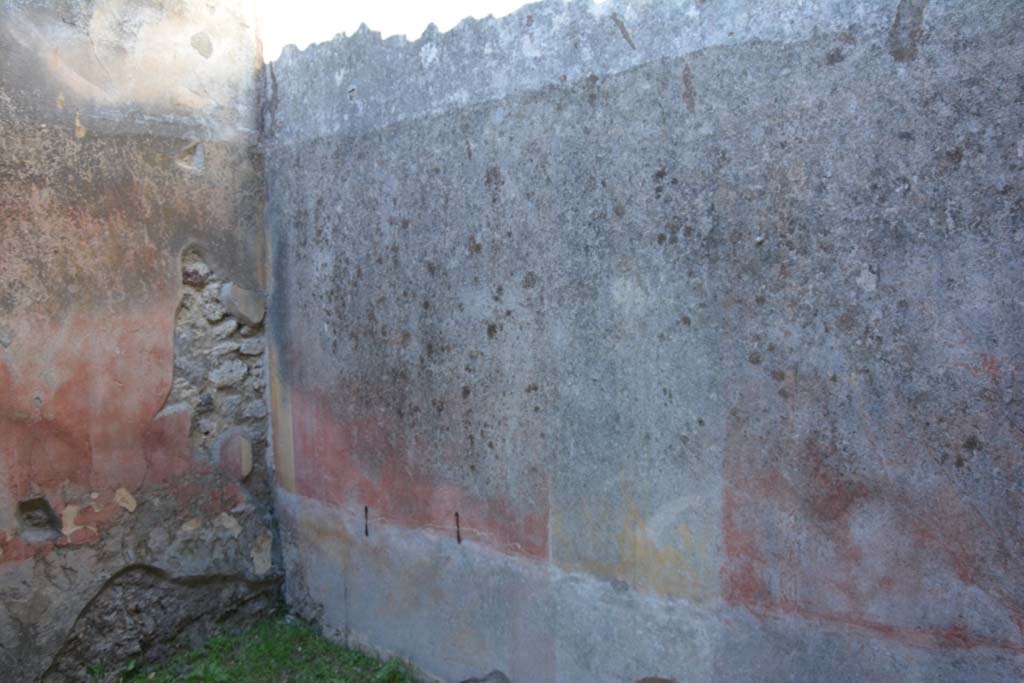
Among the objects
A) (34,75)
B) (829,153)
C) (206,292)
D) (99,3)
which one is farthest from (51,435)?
(829,153)

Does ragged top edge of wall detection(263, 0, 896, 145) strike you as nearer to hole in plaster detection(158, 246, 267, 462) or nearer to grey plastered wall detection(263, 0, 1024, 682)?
grey plastered wall detection(263, 0, 1024, 682)

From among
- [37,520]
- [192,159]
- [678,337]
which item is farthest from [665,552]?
[192,159]

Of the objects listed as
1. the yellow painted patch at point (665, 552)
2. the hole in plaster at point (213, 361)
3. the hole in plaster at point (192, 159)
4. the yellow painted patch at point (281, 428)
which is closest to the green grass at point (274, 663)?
the yellow painted patch at point (281, 428)

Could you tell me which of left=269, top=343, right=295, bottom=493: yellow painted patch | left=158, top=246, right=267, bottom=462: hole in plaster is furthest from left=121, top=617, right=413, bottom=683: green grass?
left=158, top=246, right=267, bottom=462: hole in plaster

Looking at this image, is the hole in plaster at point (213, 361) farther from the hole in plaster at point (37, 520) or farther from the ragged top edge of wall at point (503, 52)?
the ragged top edge of wall at point (503, 52)

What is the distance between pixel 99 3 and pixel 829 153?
2724mm

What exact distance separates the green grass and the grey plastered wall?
0.14 m

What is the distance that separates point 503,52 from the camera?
101 inches

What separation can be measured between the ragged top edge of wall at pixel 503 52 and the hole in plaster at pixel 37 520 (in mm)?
1702

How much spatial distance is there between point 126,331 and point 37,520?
0.76 m

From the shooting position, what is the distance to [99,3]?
312 cm

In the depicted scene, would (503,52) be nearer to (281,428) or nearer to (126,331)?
(126,331)

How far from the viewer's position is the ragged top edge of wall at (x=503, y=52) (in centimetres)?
202

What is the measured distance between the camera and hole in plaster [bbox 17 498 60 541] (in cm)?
298
